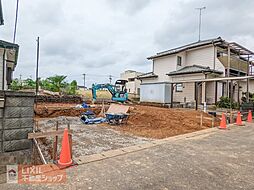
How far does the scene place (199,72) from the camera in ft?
58.1

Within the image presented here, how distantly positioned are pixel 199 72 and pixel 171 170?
606 inches

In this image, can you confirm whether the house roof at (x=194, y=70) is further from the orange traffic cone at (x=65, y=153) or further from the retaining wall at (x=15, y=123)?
the retaining wall at (x=15, y=123)

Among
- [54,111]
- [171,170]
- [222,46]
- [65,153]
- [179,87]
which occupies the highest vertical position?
[222,46]

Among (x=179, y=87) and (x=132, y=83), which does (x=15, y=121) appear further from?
(x=132, y=83)

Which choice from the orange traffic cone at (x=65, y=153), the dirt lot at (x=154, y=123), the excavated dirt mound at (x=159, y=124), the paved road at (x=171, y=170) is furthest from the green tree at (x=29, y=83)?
the paved road at (x=171, y=170)

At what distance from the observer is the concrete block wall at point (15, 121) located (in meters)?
4.02

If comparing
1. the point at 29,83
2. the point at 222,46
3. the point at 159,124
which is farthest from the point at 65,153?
the point at 29,83

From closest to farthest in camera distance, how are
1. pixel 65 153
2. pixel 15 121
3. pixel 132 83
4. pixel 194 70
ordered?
1. pixel 65 153
2. pixel 15 121
3. pixel 194 70
4. pixel 132 83

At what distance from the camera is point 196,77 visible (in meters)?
18.3

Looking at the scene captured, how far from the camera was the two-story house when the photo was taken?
1798 centimetres

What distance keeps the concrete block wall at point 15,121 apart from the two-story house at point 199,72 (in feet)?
46.8

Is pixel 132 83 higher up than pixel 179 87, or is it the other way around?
pixel 132 83

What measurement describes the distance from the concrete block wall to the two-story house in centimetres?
1425

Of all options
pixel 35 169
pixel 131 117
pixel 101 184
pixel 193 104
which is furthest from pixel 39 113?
pixel 193 104
